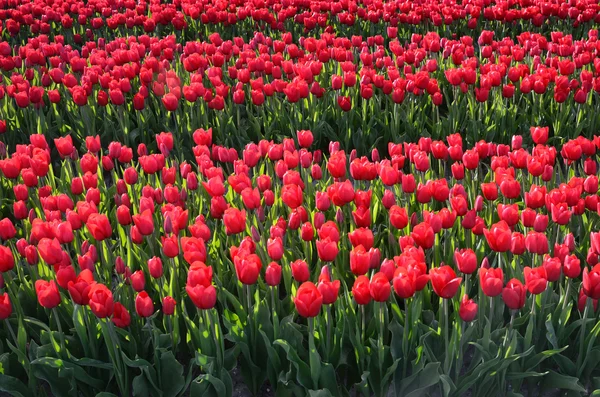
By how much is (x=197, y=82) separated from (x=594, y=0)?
5329 mm

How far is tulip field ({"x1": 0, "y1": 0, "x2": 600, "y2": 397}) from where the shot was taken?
254 cm

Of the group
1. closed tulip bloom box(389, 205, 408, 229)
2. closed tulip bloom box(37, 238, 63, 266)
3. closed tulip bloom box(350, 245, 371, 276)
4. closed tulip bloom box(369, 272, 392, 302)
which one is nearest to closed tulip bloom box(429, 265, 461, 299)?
closed tulip bloom box(369, 272, 392, 302)

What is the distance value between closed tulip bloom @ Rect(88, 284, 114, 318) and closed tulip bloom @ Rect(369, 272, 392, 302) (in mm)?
910

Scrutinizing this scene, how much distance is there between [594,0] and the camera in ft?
26.2

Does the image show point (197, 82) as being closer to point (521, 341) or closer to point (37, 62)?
point (37, 62)

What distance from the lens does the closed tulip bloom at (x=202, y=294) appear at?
94.4 inches

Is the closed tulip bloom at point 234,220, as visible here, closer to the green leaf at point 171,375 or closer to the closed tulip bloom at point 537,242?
the green leaf at point 171,375

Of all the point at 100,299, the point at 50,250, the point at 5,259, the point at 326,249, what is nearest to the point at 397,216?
the point at 326,249

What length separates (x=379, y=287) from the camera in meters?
2.40

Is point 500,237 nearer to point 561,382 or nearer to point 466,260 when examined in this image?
point 466,260

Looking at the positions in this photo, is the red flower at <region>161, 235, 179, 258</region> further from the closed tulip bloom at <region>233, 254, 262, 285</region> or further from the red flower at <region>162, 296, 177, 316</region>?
the closed tulip bloom at <region>233, 254, 262, 285</region>

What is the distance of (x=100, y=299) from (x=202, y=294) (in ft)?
1.15

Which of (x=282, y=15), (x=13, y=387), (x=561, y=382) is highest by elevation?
(x=282, y=15)

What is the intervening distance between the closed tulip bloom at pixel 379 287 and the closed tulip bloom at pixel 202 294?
1.79 feet
